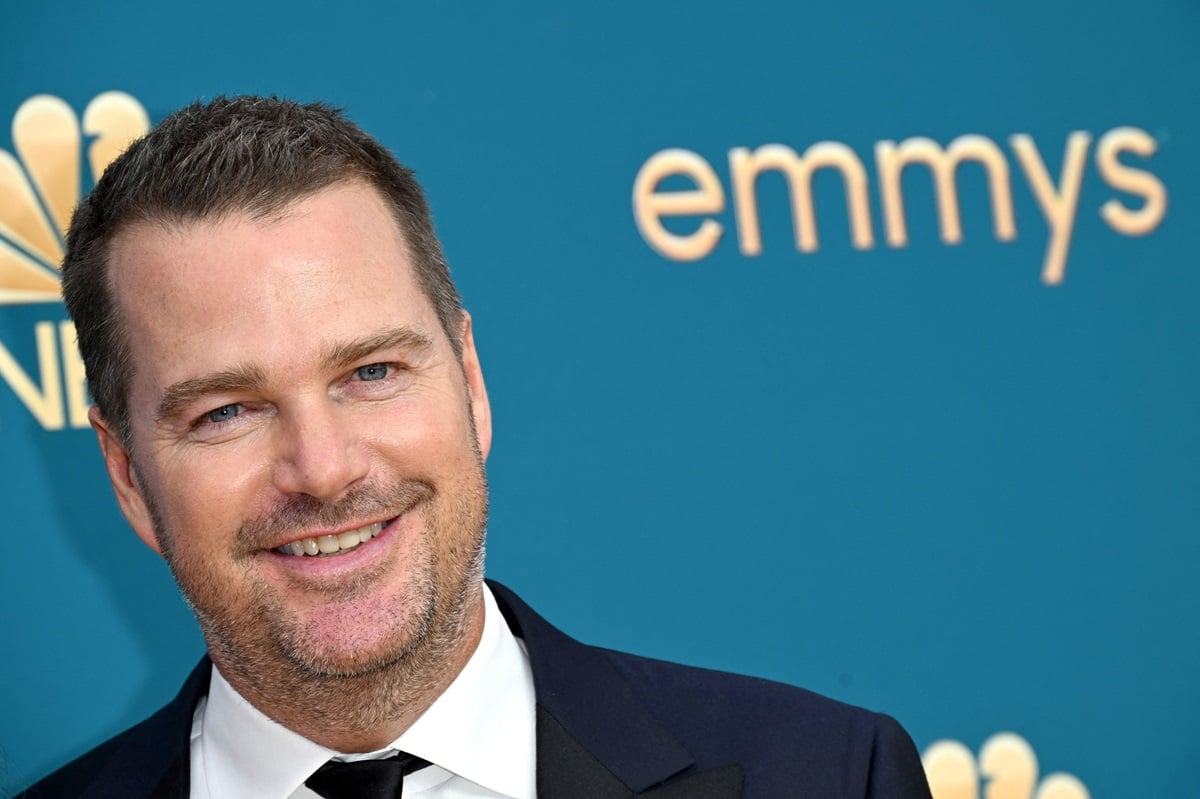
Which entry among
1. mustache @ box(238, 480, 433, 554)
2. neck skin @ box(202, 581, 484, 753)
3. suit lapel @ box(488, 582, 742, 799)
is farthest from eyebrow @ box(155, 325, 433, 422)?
suit lapel @ box(488, 582, 742, 799)

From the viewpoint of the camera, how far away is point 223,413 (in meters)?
1.43

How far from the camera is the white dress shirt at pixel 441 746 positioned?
4.87 feet

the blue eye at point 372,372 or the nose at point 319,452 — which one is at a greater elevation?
the blue eye at point 372,372

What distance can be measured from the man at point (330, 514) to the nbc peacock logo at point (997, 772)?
1.36ft

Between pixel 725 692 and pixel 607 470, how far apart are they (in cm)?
45

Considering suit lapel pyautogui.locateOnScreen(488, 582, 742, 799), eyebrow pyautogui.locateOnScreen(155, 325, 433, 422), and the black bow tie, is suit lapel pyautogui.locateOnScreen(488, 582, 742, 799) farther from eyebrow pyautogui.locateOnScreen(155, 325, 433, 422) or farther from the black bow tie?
eyebrow pyautogui.locateOnScreen(155, 325, 433, 422)

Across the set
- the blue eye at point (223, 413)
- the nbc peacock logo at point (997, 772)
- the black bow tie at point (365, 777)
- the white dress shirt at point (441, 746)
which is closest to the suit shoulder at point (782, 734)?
the white dress shirt at point (441, 746)

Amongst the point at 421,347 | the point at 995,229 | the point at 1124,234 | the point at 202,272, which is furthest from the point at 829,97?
the point at 202,272

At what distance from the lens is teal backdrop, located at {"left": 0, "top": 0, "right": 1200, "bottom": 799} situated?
76.9 inches

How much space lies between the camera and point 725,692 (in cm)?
160

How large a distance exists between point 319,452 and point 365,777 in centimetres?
34

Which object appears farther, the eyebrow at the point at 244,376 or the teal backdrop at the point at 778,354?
the teal backdrop at the point at 778,354

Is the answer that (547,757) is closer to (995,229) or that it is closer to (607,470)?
(607,470)

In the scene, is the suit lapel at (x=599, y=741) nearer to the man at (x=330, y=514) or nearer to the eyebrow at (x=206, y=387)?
the man at (x=330, y=514)
